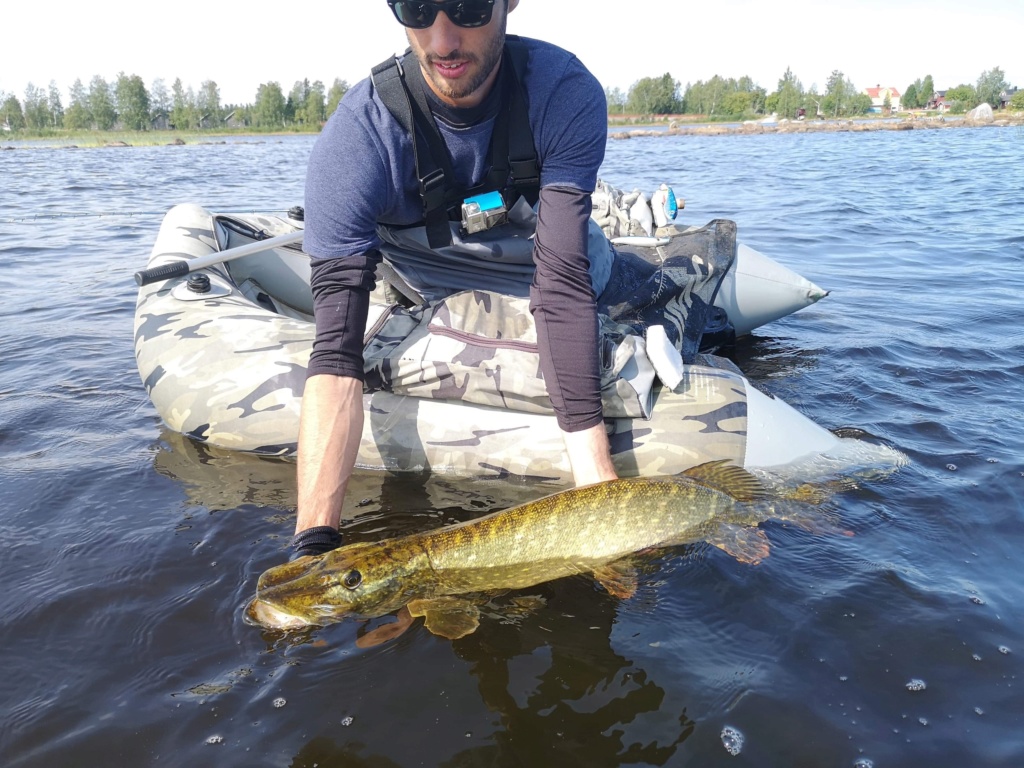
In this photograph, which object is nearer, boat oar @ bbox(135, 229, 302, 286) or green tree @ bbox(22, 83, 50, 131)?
boat oar @ bbox(135, 229, 302, 286)

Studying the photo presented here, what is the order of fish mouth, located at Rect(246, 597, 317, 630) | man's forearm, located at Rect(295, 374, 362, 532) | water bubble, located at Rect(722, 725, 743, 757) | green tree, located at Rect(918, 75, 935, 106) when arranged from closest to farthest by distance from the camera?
1. water bubble, located at Rect(722, 725, 743, 757)
2. fish mouth, located at Rect(246, 597, 317, 630)
3. man's forearm, located at Rect(295, 374, 362, 532)
4. green tree, located at Rect(918, 75, 935, 106)

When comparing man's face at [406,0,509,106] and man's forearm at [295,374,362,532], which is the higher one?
man's face at [406,0,509,106]

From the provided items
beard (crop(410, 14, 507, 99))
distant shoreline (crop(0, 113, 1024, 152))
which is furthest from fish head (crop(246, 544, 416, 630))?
distant shoreline (crop(0, 113, 1024, 152))

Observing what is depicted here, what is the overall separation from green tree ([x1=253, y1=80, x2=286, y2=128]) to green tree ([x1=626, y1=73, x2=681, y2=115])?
202ft

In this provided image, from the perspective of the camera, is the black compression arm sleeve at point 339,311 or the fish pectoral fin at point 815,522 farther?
the fish pectoral fin at point 815,522

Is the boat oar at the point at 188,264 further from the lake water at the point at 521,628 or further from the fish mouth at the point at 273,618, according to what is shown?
the fish mouth at the point at 273,618

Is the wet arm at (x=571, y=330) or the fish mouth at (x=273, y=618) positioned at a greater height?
A: the wet arm at (x=571, y=330)

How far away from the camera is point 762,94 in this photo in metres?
131

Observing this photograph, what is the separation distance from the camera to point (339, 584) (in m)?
2.54

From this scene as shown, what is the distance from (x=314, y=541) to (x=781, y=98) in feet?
438

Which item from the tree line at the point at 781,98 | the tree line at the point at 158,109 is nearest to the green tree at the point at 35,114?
the tree line at the point at 158,109

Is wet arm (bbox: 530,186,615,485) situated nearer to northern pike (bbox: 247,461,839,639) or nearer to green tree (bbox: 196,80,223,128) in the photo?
northern pike (bbox: 247,461,839,639)

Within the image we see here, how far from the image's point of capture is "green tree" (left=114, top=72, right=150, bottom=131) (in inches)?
3674

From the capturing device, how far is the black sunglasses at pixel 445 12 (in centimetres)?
300
